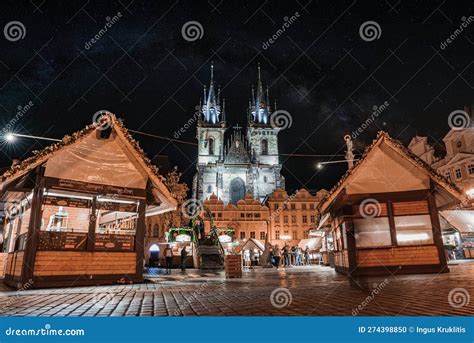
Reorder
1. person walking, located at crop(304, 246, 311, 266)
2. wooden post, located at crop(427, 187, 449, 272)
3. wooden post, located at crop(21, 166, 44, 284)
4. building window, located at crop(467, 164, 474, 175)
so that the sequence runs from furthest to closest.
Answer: building window, located at crop(467, 164, 474, 175)
person walking, located at crop(304, 246, 311, 266)
wooden post, located at crop(427, 187, 449, 272)
wooden post, located at crop(21, 166, 44, 284)

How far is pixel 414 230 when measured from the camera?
1180 cm

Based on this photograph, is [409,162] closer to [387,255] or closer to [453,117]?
[387,255]

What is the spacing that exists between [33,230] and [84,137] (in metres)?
3.24

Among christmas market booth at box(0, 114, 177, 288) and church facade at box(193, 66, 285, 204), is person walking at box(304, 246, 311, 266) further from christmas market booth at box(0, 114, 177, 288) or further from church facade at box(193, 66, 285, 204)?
church facade at box(193, 66, 285, 204)

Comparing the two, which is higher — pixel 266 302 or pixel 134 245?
pixel 134 245

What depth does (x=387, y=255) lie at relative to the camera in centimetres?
1175

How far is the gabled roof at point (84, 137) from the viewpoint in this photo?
9.05 meters

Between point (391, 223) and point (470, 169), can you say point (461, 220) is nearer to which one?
point (391, 223)

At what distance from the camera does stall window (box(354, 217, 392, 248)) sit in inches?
471

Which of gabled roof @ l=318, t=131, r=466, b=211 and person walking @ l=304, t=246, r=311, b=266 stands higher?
gabled roof @ l=318, t=131, r=466, b=211

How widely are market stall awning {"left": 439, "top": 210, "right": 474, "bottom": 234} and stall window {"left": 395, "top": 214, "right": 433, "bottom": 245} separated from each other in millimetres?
11979
